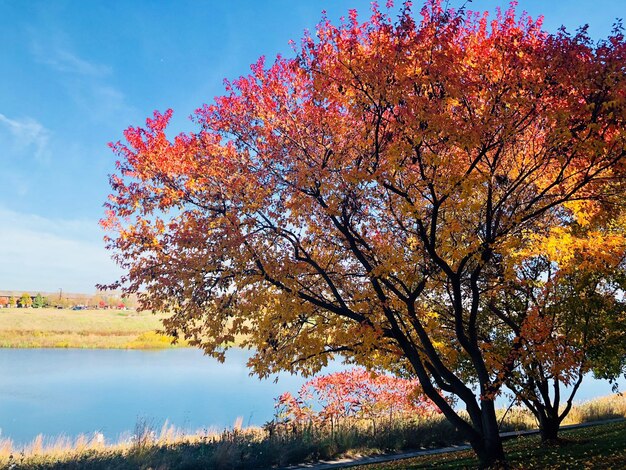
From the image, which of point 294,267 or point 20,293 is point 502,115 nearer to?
point 294,267

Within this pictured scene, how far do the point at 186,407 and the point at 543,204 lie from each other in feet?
82.5

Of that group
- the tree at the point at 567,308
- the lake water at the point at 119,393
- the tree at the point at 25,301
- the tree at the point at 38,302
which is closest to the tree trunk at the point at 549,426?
the tree at the point at 567,308

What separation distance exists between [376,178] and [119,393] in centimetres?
3062

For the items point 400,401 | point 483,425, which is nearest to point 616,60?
point 483,425

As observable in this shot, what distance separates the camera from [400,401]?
16.8 metres

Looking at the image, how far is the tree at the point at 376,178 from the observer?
7.39 metres

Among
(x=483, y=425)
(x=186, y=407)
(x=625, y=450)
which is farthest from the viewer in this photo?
(x=186, y=407)

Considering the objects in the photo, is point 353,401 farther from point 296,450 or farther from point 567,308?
point 567,308

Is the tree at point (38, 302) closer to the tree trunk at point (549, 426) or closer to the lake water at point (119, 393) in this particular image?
the lake water at point (119, 393)

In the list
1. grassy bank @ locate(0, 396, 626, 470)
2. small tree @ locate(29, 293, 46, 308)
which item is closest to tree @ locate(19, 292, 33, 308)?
small tree @ locate(29, 293, 46, 308)

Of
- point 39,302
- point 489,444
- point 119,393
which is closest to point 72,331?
point 119,393

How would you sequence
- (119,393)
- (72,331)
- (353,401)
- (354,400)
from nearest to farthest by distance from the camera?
(353,401)
(354,400)
(119,393)
(72,331)

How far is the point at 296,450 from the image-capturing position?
12.1 metres

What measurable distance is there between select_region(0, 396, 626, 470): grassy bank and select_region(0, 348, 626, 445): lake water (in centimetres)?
425
